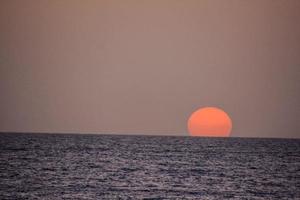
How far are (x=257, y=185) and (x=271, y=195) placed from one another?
3624 millimetres

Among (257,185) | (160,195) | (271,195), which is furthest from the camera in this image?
(257,185)

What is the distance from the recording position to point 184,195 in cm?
1880

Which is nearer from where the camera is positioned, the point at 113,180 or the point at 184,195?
the point at 184,195

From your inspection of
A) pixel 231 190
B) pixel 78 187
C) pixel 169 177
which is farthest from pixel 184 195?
pixel 169 177

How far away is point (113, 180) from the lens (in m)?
24.2

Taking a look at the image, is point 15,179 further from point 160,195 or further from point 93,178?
point 160,195

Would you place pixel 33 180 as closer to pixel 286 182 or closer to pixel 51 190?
pixel 51 190

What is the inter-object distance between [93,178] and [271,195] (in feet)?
31.7

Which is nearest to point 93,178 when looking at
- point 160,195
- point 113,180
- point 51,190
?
point 113,180

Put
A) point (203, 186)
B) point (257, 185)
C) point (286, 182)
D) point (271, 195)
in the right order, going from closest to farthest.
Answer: point (271, 195) → point (203, 186) → point (257, 185) → point (286, 182)

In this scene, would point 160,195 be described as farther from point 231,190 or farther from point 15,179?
point 15,179

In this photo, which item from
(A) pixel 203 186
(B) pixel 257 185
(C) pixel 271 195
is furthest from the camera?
(B) pixel 257 185

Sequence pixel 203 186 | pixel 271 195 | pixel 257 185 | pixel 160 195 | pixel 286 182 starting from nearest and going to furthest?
pixel 160 195 → pixel 271 195 → pixel 203 186 → pixel 257 185 → pixel 286 182

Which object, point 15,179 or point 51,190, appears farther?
point 15,179
